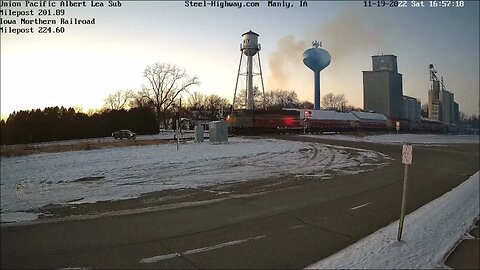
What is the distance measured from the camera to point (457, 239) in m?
6.52

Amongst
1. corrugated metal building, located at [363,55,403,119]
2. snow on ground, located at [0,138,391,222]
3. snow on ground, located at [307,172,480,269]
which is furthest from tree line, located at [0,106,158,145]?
corrugated metal building, located at [363,55,403,119]

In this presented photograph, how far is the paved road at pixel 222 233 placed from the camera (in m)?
4.75

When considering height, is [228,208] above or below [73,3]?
below

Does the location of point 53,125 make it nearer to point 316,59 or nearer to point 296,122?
point 316,59

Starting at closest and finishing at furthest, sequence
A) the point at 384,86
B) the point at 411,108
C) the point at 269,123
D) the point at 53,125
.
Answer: the point at 53,125 < the point at 384,86 < the point at 411,108 < the point at 269,123

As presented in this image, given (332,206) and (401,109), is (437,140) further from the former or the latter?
(332,206)

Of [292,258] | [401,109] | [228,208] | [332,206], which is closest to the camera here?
[292,258]

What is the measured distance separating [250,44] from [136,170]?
741 cm

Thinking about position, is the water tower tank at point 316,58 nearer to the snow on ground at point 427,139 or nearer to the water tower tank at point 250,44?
the water tower tank at point 250,44

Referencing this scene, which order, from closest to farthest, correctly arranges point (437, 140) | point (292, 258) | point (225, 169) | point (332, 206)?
1. point (292, 258)
2. point (332, 206)
3. point (225, 169)
4. point (437, 140)

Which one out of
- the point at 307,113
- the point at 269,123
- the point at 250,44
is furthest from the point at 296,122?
the point at 250,44

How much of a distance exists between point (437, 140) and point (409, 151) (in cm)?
1757

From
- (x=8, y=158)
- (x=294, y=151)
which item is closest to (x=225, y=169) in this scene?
(x=294, y=151)

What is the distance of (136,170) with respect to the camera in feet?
44.5
